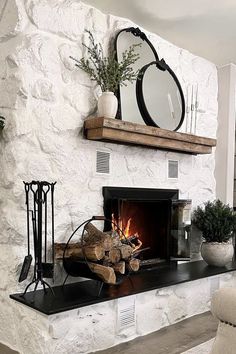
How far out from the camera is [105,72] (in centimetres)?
284

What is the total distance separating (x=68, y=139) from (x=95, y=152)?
28 centimetres

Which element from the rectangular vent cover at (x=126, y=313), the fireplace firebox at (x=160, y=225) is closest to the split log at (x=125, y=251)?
the rectangular vent cover at (x=126, y=313)

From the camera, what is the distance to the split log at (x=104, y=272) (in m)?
2.42

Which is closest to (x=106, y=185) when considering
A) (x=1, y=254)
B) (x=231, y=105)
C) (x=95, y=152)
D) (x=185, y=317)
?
(x=95, y=152)

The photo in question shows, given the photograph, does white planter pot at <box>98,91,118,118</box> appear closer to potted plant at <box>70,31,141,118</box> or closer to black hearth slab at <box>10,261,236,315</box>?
potted plant at <box>70,31,141,118</box>

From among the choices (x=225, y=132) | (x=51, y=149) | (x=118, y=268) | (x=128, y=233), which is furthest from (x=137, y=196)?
(x=225, y=132)

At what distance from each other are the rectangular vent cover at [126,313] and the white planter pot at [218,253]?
1.11 meters

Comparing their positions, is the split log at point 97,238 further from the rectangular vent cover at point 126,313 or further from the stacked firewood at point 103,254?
the rectangular vent cover at point 126,313

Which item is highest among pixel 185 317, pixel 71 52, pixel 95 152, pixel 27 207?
pixel 71 52

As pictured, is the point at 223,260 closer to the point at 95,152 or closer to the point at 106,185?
the point at 106,185

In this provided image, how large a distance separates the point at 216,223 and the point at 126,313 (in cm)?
133

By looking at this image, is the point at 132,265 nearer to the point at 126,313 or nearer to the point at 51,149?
the point at 126,313

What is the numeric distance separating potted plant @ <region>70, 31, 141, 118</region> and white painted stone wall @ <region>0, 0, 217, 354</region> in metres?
0.08

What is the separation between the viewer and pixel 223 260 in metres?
3.46
